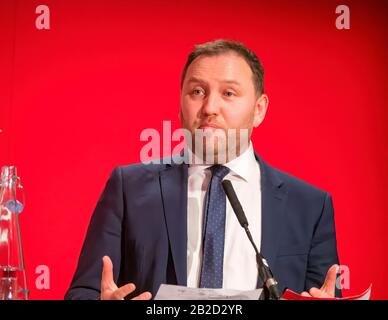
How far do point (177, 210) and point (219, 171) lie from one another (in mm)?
187

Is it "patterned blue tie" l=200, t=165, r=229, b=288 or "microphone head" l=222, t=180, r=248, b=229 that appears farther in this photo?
"patterned blue tie" l=200, t=165, r=229, b=288

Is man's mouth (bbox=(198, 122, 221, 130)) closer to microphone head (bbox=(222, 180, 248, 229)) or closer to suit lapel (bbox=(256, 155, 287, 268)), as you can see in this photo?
suit lapel (bbox=(256, 155, 287, 268))

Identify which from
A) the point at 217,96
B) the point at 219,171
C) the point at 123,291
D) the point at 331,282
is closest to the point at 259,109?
the point at 217,96

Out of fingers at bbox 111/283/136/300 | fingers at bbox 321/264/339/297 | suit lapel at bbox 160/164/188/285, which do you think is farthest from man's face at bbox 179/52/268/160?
fingers at bbox 111/283/136/300

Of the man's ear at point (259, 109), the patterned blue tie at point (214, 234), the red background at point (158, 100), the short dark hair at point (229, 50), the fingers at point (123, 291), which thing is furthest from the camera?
the red background at point (158, 100)

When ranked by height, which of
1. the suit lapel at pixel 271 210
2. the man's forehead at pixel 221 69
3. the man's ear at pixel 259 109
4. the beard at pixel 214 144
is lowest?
the suit lapel at pixel 271 210

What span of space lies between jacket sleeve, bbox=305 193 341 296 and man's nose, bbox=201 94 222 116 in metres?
0.50

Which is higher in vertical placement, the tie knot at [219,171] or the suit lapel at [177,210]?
the tie knot at [219,171]

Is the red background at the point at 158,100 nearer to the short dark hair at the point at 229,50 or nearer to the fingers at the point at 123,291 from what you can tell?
the short dark hair at the point at 229,50

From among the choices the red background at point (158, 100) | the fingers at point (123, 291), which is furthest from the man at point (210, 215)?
the red background at point (158, 100)

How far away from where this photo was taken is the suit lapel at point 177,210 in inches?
77.6

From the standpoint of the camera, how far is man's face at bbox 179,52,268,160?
2152 millimetres
